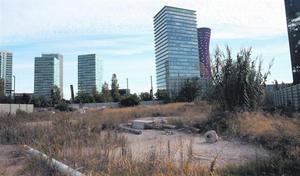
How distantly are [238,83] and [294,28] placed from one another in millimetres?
34733

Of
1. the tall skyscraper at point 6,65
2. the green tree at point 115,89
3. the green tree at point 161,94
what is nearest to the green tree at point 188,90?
the green tree at point 161,94

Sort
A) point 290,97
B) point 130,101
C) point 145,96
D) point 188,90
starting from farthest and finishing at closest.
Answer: point 145,96 < point 188,90 < point 130,101 < point 290,97

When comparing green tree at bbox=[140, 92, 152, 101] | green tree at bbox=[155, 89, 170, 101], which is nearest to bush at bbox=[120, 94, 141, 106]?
green tree at bbox=[155, 89, 170, 101]

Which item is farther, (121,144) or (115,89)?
(115,89)

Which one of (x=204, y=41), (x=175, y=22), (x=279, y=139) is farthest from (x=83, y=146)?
(x=204, y=41)

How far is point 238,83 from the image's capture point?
1233cm

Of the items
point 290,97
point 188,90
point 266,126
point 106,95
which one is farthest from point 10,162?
point 106,95

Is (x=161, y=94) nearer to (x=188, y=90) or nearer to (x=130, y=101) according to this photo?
(x=188, y=90)

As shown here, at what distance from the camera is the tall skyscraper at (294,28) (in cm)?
4131

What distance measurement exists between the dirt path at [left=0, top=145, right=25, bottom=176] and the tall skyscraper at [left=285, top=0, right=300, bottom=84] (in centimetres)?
4085

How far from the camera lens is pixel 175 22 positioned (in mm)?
80125

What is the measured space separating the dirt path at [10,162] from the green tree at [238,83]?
8.21m

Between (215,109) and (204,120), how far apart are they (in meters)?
1.33

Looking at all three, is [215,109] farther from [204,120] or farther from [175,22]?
[175,22]
